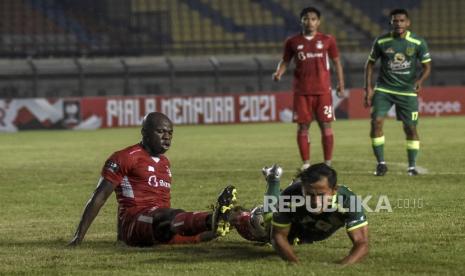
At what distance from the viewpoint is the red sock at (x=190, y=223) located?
7.45m

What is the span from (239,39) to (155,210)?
3157cm

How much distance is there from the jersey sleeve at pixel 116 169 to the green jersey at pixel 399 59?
6.63 metres

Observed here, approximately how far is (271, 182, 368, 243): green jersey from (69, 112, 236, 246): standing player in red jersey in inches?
22.2

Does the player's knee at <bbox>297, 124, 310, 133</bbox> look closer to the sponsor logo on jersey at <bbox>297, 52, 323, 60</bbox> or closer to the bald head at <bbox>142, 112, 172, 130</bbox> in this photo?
the sponsor logo on jersey at <bbox>297, 52, 323, 60</bbox>

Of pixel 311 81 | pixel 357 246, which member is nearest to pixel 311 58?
pixel 311 81

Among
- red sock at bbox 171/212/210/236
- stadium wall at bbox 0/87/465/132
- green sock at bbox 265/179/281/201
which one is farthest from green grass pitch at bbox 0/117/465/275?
stadium wall at bbox 0/87/465/132

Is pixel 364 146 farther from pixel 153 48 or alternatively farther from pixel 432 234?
pixel 153 48

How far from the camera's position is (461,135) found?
897 inches

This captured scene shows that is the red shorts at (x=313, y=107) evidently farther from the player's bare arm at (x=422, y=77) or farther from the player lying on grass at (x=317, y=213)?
the player lying on grass at (x=317, y=213)

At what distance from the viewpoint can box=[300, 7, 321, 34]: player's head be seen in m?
13.9

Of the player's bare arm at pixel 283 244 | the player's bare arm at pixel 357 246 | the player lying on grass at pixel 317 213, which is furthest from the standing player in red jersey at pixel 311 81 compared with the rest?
the player's bare arm at pixel 357 246

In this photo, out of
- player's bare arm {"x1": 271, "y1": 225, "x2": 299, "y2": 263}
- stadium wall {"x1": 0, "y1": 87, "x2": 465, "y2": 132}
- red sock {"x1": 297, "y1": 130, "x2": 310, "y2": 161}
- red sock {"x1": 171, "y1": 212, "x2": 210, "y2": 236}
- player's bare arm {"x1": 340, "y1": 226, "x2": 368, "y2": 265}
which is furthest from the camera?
stadium wall {"x1": 0, "y1": 87, "x2": 465, "y2": 132}

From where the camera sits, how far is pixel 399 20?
531 inches

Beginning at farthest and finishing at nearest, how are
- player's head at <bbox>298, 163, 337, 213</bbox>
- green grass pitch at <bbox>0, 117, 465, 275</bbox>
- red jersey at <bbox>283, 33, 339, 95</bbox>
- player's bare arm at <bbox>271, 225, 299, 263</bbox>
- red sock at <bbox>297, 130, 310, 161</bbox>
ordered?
red jersey at <bbox>283, 33, 339, 95</bbox> → red sock at <bbox>297, 130, 310, 161</bbox> → green grass pitch at <bbox>0, 117, 465, 275</bbox> → player's bare arm at <bbox>271, 225, 299, 263</bbox> → player's head at <bbox>298, 163, 337, 213</bbox>
